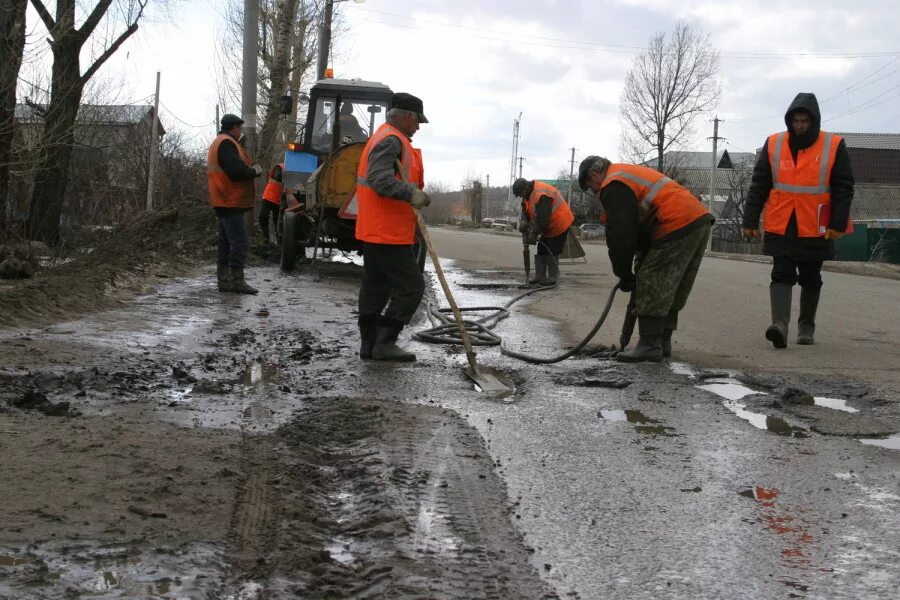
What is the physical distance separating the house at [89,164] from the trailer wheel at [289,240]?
3.19 m

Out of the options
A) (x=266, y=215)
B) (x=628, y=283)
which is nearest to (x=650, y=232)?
(x=628, y=283)

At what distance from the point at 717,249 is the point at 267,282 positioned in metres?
34.4

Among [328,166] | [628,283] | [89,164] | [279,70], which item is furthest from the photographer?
[279,70]

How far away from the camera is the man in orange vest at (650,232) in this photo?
5.93 metres

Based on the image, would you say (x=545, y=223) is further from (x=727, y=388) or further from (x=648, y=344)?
(x=727, y=388)

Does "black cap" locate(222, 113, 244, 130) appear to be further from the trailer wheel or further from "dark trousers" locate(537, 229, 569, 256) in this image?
"dark trousers" locate(537, 229, 569, 256)

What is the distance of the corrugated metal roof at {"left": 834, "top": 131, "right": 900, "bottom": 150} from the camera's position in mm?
66875

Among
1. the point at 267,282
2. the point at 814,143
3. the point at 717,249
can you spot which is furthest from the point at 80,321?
the point at 717,249

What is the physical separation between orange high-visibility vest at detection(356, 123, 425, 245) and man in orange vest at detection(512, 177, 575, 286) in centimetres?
546

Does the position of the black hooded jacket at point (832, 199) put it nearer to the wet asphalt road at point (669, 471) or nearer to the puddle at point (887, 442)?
the wet asphalt road at point (669, 471)

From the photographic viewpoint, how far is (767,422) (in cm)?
443

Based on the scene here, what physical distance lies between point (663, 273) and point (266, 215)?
1134cm

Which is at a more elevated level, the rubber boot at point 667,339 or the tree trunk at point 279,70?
the tree trunk at point 279,70

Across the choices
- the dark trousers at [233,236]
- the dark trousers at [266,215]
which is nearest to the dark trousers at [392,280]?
the dark trousers at [233,236]
